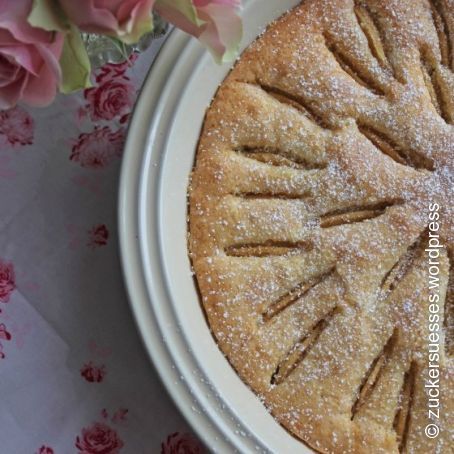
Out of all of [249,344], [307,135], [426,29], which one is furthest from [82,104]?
[426,29]

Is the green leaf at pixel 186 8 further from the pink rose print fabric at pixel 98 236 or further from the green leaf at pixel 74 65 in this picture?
the pink rose print fabric at pixel 98 236

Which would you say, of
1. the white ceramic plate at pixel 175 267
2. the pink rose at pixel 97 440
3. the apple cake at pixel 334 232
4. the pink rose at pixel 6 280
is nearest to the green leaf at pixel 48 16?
the white ceramic plate at pixel 175 267

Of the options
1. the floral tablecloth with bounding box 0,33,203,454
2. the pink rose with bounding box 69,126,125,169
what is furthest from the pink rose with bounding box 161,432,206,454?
the pink rose with bounding box 69,126,125,169

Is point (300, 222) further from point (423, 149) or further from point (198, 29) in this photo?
point (198, 29)

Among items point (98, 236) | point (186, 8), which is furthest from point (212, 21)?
point (98, 236)

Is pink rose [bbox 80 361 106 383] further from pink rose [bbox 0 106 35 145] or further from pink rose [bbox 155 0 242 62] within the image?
pink rose [bbox 155 0 242 62]

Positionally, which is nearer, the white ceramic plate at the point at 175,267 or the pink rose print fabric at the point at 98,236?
the white ceramic plate at the point at 175,267
